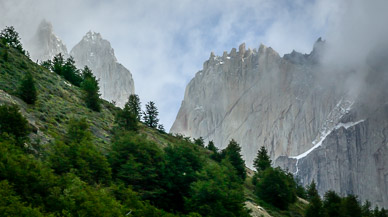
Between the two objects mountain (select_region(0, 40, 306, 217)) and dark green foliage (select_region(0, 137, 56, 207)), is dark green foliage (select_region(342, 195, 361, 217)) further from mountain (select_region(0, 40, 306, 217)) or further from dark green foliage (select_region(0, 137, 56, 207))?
dark green foliage (select_region(0, 137, 56, 207))

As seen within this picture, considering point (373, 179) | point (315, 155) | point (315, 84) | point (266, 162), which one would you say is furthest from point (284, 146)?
point (266, 162)

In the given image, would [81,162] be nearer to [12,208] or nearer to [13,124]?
[13,124]

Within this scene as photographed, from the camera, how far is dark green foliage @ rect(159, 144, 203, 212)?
34.3 m

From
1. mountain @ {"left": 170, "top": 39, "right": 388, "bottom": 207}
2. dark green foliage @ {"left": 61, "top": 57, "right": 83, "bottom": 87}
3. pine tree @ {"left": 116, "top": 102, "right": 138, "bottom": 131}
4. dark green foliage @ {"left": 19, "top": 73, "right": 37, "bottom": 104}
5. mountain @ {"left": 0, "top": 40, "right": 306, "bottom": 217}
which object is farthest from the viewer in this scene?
mountain @ {"left": 170, "top": 39, "right": 388, "bottom": 207}

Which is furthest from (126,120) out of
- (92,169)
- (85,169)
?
(85,169)

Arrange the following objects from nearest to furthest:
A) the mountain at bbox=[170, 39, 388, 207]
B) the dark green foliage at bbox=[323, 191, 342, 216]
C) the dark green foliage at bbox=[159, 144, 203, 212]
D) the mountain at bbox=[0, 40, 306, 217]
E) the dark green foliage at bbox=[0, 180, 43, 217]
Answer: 1. the dark green foliage at bbox=[0, 180, 43, 217]
2. the mountain at bbox=[0, 40, 306, 217]
3. the dark green foliage at bbox=[159, 144, 203, 212]
4. the dark green foliage at bbox=[323, 191, 342, 216]
5. the mountain at bbox=[170, 39, 388, 207]

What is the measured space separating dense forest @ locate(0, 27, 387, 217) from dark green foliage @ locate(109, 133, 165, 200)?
9cm

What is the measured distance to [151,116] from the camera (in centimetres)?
7656

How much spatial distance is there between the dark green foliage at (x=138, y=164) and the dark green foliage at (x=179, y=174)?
97 centimetres

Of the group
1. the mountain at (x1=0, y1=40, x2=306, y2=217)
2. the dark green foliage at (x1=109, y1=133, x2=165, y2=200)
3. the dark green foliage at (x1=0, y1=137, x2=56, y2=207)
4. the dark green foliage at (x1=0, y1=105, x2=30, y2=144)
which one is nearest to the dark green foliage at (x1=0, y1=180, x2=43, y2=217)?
the mountain at (x1=0, y1=40, x2=306, y2=217)

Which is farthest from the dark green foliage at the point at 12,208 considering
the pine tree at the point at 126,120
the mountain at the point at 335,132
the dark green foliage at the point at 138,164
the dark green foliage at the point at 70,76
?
the mountain at the point at 335,132

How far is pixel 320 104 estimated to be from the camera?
7264 inches

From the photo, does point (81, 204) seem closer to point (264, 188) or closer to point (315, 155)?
point (264, 188)

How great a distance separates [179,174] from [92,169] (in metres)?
10.4
